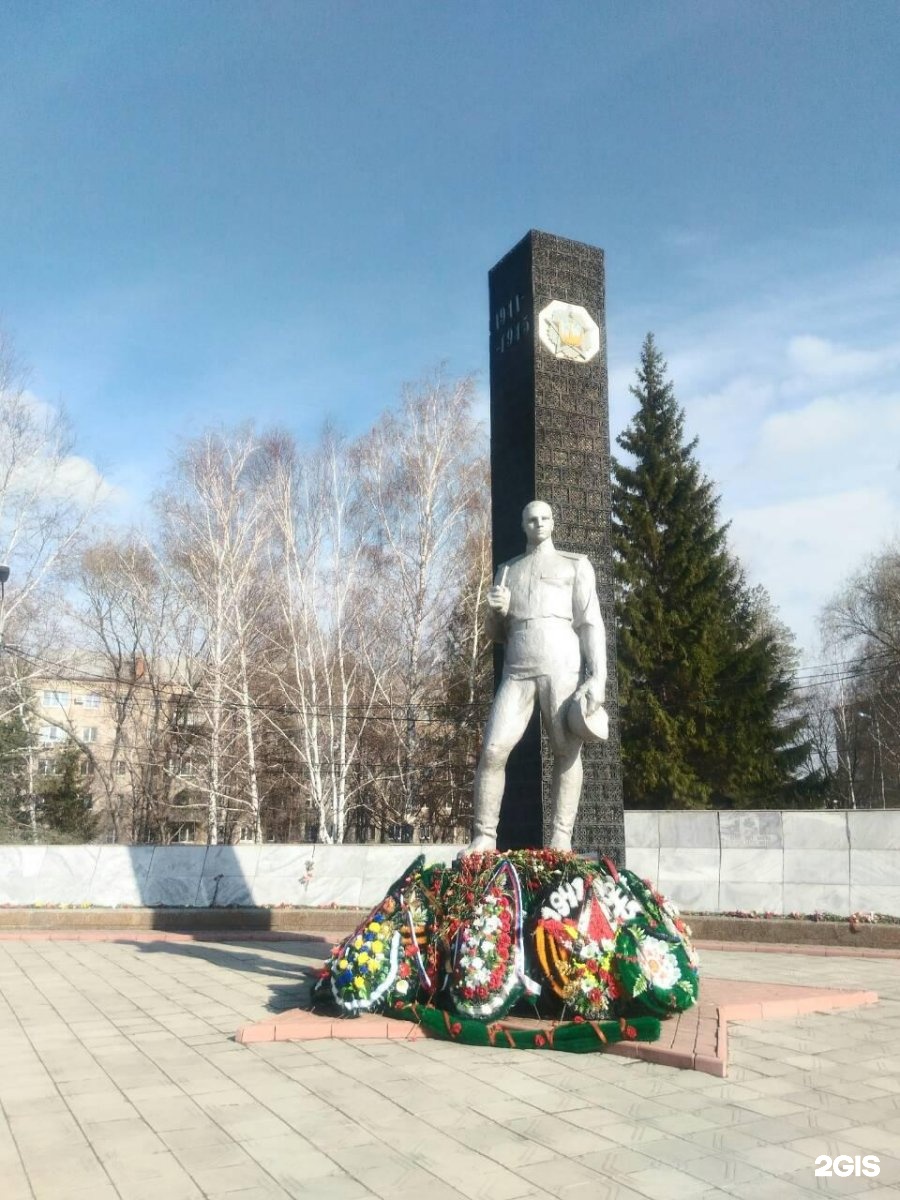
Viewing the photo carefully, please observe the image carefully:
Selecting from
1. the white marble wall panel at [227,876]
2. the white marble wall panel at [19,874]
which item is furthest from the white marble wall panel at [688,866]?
the white marble wall panel at [19,874]

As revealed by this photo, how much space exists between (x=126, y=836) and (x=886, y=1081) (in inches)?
1113

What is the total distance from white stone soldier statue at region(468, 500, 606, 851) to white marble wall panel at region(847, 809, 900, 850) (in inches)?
246

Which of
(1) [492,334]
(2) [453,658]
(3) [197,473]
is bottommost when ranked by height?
(2) [453,658]

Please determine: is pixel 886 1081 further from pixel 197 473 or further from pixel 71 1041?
pixel 197 473

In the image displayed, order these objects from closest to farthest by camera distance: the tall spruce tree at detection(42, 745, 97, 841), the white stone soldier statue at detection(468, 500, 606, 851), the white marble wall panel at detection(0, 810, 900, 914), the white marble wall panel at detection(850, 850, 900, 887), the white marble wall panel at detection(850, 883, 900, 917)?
the white stone soldier statue at detection(468, 500, 606, 851) < the white marble wall panel at detection(850, 883, 900, 917) < the white marble wall panel at detection(850, 850, 900, 887) < the white marble wall panel at detection(0, 810, 900, 914) < the tall spruce tree at detection(42, 745, 97, 841)

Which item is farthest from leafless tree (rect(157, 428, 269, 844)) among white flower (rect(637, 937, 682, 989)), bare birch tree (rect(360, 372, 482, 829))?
white flower (rect(637, 937, 682, 989))

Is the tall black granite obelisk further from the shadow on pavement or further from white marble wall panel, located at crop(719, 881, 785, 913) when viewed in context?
white marble wall panel, located at crop(719, 881, 785, 913)

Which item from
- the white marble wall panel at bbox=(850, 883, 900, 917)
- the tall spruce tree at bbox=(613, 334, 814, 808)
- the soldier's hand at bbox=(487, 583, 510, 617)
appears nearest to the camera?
the soldier's hand at bbox=(487, 583, 510, 617)

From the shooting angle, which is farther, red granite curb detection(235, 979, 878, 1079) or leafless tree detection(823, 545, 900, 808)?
leafless tree detection(823, 545, 900, 808)

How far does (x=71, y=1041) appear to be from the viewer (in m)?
5.44

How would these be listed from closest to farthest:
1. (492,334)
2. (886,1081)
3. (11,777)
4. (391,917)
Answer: (886,1081) < (391,917) < (492,334) < (11,777)

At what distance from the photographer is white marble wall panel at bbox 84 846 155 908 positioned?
1184 centimetres

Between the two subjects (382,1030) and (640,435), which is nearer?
(382,1030)

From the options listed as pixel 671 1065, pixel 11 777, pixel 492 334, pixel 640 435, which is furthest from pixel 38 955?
pixel 640 435
